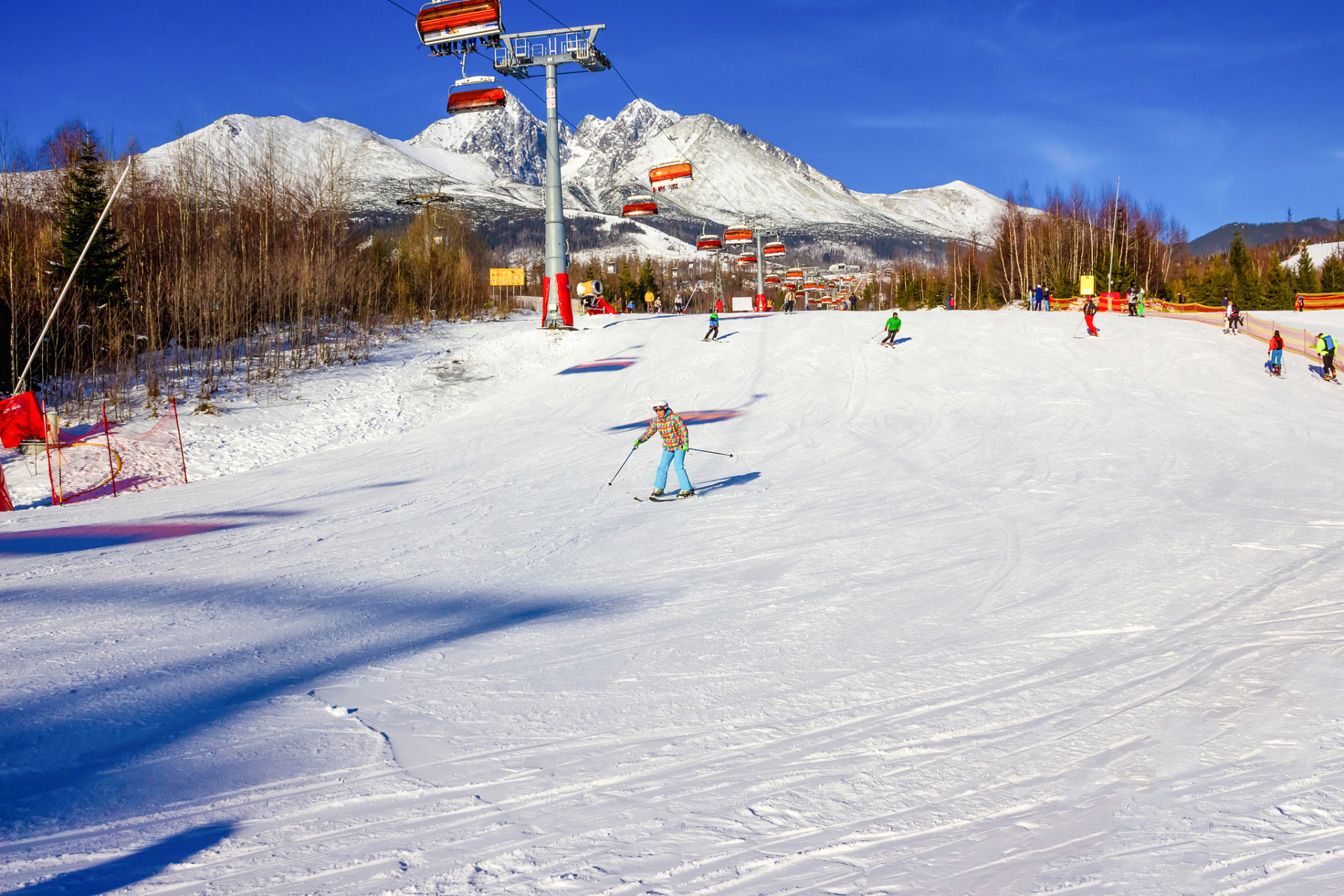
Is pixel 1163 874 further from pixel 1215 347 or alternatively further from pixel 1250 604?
pixel 1215 347

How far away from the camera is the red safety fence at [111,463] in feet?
49.1

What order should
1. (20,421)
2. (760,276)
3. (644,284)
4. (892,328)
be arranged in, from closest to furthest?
1. (20,421)
2. (892,328)
3. (760,276)
4. (644,284)

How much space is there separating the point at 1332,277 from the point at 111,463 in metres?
76.6

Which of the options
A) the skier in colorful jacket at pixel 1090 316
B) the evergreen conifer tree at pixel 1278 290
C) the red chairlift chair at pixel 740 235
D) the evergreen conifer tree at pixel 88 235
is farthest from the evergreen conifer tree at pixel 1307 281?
the evergreen conifer tree at pixel 88 235

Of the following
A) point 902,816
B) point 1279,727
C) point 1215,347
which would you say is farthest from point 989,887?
point 1215,347

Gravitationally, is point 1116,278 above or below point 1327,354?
above

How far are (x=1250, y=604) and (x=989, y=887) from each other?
519cm

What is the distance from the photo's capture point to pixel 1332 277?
2386 inches

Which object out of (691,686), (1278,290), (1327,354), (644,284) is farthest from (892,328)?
(644,284)

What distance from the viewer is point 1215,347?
88.5ft

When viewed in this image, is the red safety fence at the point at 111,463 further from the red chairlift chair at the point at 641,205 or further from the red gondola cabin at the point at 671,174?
the red gondola cabin at the point at 671,174

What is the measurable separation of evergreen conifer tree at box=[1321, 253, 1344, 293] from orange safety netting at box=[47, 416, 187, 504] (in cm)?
7388

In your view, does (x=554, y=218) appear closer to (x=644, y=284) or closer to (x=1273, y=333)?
(x=1273, y=333)

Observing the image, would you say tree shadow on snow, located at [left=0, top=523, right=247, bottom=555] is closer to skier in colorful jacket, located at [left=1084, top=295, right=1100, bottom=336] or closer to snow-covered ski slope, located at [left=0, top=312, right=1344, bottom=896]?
snow-covered ski slope, located at [left=0, top=312, right=1344, bottom=896]
